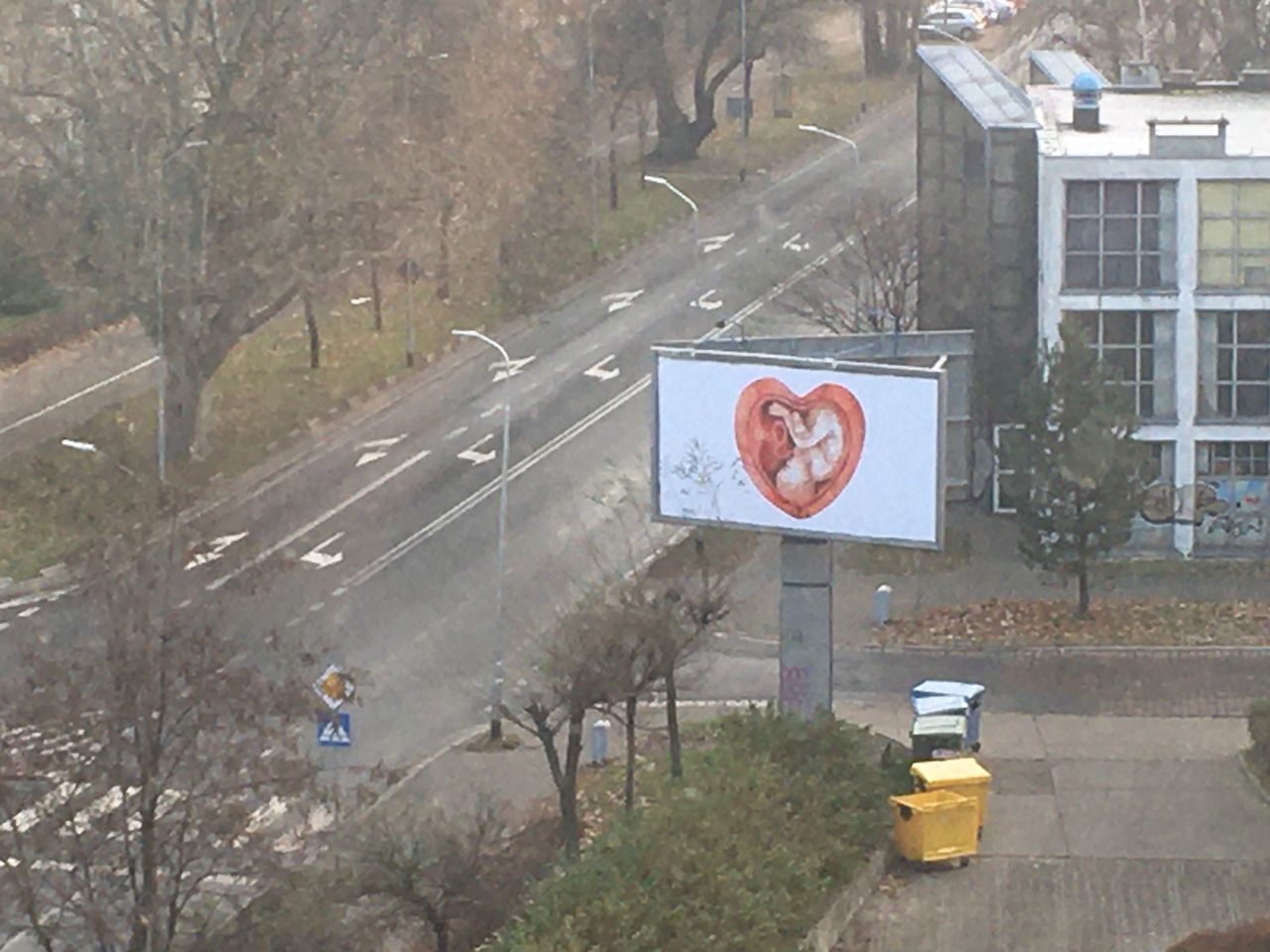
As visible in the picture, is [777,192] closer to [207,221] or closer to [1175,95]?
[1175,95]

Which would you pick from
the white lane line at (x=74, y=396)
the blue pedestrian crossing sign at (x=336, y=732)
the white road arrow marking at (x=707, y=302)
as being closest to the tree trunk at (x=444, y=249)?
the white road arrow marking at (x=707, y=302)

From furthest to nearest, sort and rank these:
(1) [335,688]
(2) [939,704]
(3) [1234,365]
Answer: (3) [1234,365] < (2) [939,704] < (1) [335,688]

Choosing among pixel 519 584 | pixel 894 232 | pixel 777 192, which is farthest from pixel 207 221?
pixel 777 192

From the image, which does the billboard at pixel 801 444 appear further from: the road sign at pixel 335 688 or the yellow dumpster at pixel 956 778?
the road sign at pixel 335 688

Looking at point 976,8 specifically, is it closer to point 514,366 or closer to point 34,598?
point 514,366

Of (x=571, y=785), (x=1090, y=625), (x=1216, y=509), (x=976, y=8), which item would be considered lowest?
(x=571, y=785)

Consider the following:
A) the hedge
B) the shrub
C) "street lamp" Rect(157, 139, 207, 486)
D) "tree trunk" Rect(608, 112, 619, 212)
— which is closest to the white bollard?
the shrub

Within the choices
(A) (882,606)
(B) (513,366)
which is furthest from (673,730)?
(B) (513,366)
